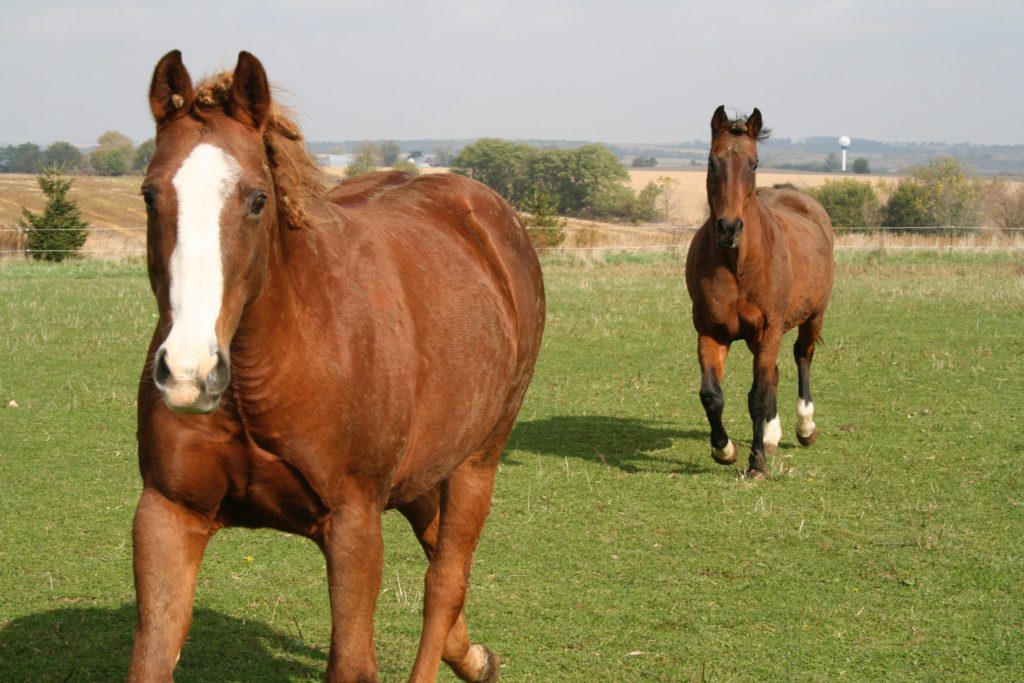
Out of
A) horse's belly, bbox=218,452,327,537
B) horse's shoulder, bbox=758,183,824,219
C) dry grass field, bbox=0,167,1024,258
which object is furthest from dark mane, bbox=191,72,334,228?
dry grass field, bbox=0,167,1024,258

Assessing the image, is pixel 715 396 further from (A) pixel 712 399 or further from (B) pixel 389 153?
(B) pixel 389 153

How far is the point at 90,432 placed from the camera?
841 centimetres

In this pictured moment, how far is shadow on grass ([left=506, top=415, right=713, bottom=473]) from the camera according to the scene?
8078mm

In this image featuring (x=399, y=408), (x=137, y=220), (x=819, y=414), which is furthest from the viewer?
(x=137, y=220)

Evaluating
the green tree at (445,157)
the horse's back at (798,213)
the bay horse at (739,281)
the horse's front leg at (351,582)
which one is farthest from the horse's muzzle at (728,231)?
the green tree at (445,157)

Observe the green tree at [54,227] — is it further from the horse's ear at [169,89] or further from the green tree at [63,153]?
the green tree at [63,153]

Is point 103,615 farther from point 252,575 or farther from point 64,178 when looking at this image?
point 64,178

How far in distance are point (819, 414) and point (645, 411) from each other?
1.59 meters

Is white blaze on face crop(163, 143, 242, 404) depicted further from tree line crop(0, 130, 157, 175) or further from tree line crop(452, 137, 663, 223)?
tree line crop(0, 130, 157, 175)

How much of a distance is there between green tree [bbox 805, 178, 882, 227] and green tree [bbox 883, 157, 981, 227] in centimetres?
79

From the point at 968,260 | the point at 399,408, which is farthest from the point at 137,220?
the point at 399,408

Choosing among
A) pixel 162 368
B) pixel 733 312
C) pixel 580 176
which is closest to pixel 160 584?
pixel 162 368

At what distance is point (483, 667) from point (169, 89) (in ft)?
8.21

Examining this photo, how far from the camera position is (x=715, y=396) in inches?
304
